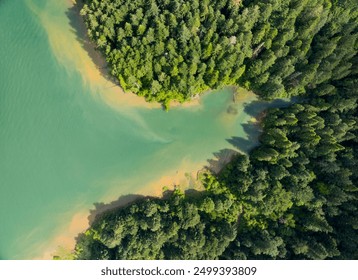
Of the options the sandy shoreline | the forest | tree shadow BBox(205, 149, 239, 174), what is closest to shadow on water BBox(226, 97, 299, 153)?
tree shadow BBox(205, 149, 239, 174)

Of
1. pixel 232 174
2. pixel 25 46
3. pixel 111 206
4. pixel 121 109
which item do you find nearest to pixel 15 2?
pixel 25 46

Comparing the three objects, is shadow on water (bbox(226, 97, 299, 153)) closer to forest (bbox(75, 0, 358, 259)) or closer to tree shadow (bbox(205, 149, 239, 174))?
tree shadow (bbox(205, 149, 239, 174))

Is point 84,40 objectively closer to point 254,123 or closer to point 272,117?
point 254,123

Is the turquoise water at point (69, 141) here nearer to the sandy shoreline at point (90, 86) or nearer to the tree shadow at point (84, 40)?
the sandy shoreline at point (90, 86)

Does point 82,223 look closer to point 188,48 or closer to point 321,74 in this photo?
point 188,48

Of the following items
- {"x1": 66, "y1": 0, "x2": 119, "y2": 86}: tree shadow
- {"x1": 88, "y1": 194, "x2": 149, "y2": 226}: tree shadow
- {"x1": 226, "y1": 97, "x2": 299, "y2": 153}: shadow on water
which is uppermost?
{"x1": 66, "y1": 0, "x2": 119, "y2": 86}: tree shadow

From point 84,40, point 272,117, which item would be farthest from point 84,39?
point 272,117
